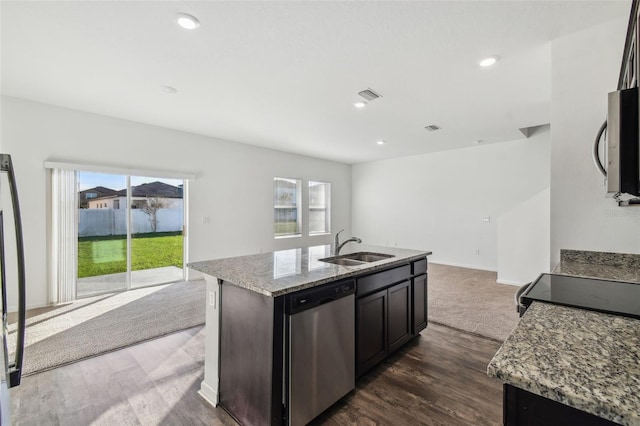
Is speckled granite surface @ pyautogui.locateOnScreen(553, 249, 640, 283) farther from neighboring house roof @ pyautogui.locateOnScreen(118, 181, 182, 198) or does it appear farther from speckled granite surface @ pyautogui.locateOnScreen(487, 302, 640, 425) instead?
neighboring house roof @ pyautogui.locateOnScreen(118, 181, 182, 198)

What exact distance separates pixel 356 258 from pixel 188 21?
246 centimetres

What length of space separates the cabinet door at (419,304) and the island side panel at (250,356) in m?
1.69

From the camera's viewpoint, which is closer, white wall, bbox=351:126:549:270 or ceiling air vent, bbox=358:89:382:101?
ceiling air vent, bbox=358:89:382:101

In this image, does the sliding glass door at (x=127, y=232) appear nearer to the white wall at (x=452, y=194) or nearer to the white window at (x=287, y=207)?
the white window at (x=287, y=207)

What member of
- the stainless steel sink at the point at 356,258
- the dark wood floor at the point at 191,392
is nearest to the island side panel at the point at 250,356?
the dark wood floor at the point at 191,392

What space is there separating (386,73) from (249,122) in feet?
7.88

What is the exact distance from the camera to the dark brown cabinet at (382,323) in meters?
2.12

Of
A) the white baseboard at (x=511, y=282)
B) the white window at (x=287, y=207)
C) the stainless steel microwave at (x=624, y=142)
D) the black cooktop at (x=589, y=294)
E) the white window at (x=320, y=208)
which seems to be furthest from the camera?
the white window at (x=320, y=208)

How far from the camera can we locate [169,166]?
4824mm

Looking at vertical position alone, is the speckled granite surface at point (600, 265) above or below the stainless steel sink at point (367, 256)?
above

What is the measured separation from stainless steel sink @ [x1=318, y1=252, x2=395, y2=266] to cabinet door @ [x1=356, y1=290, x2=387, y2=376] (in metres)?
0.45

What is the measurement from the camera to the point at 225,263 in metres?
2.19

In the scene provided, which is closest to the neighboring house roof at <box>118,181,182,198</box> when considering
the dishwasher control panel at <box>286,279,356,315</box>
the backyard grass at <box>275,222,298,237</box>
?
the backyard grass at <box>275,222,298,237</box>

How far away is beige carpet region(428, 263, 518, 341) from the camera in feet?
10.6
